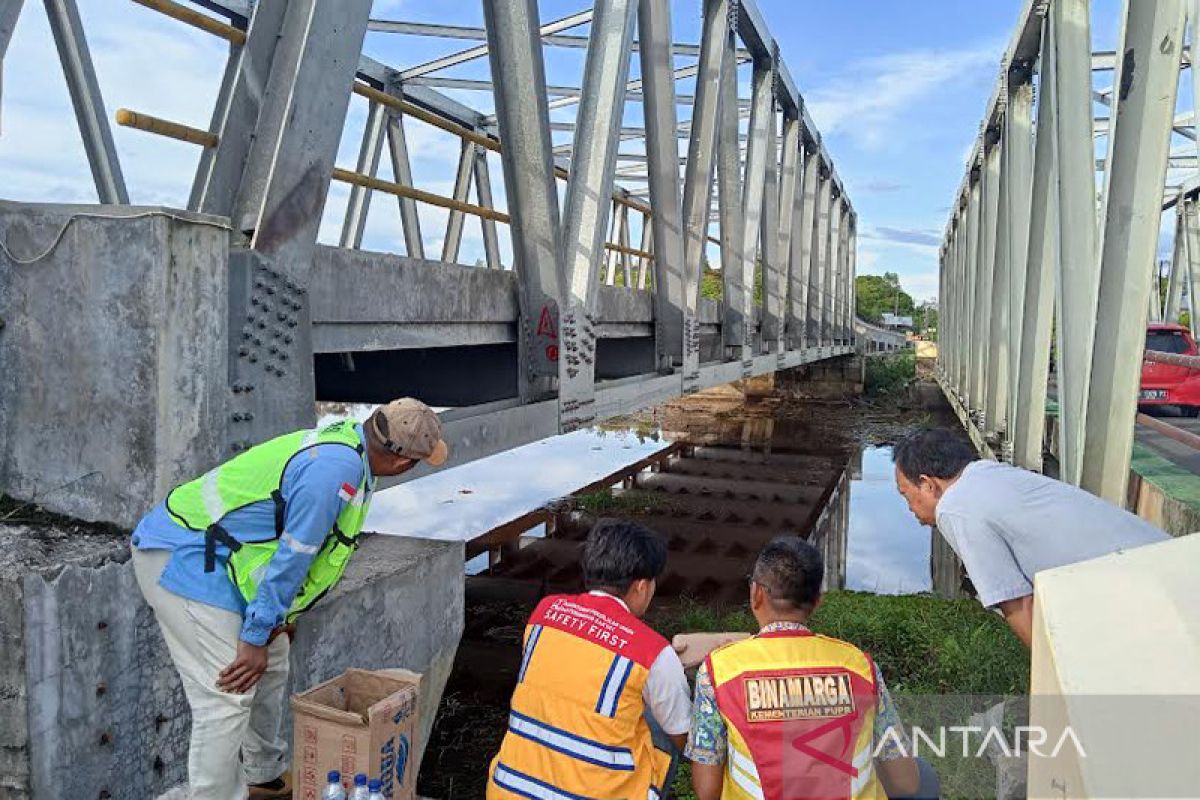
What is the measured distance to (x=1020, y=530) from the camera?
8.40ft

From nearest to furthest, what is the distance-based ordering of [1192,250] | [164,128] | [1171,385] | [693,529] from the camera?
[164,128] < [1171,385] < [693,529] < [1192,250]

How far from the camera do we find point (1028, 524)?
2.56 metres

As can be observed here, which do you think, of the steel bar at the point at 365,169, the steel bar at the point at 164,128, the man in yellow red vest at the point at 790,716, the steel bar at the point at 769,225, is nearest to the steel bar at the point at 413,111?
the steel bar at the point at 164,128

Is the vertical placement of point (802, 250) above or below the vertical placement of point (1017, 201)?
above

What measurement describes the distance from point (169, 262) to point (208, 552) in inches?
37.4

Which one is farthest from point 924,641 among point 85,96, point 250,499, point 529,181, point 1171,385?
point 85,96

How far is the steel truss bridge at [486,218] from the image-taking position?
3.50m

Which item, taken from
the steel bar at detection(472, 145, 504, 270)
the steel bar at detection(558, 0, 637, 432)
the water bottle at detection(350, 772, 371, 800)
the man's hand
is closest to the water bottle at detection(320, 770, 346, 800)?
the water bottle at detection(350, 772, 371, 800)

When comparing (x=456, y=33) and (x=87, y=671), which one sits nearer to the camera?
(x=87, y=671)

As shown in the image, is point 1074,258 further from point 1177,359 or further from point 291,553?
point 291,553

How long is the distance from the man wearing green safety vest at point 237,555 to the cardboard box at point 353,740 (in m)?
0.22

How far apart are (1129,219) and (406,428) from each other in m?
3.33

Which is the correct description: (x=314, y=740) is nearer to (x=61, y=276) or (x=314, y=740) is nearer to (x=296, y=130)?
(x=61, y=276)

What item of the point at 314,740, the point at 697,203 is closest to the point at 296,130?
the point at 314,740
